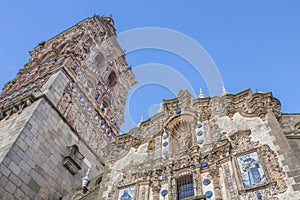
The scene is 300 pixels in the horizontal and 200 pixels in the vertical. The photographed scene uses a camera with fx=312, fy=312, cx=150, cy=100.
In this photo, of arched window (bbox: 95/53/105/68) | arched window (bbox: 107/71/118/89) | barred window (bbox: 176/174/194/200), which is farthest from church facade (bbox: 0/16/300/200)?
arched window (bbox: 107/71/118/89)

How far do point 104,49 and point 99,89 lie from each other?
562 cm

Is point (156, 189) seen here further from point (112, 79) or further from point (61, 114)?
point (112, 79)

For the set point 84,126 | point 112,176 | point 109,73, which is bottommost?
point 112,176

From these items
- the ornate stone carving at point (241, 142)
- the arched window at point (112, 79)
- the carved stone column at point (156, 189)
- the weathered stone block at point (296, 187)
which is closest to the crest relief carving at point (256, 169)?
the ornate stone carving at point (241, 142)

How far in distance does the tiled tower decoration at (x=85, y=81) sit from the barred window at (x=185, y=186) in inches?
329

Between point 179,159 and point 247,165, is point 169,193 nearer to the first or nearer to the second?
point 179,159

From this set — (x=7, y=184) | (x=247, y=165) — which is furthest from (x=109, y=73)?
(x=247, y=165)

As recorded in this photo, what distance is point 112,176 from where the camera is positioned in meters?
12.0

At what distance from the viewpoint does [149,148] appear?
12.5 metres

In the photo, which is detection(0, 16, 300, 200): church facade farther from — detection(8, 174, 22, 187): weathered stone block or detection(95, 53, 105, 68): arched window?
detection(95, 53, 105, 68): arched window

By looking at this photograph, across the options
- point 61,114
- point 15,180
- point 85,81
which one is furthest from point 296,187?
point 85,81

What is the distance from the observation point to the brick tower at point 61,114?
12.5m

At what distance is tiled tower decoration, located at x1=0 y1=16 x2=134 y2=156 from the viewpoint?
17523 mm

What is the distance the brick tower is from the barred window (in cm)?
587
